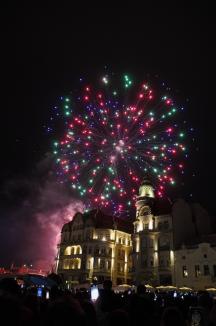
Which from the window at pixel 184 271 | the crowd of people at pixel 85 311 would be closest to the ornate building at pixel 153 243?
the window at pixel 184 271

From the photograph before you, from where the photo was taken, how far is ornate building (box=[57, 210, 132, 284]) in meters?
66.1

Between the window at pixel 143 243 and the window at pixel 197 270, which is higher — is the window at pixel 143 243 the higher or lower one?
the higher one

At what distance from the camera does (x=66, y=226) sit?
75.8 metres

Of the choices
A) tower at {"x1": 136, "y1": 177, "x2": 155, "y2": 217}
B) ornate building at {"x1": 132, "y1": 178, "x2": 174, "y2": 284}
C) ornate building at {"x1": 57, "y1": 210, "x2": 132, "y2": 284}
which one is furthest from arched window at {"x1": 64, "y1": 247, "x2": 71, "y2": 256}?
tower at {"x1": 136, "y1": 177, "x2": 155, "y2": 217}

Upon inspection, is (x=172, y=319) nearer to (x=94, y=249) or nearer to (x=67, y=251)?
(x=94, y=249)

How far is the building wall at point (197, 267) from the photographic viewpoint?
50906mm

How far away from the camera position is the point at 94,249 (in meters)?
67.5

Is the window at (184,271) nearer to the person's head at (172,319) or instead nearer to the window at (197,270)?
the window at (197,270)

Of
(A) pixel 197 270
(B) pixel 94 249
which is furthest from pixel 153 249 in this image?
(B) pixel 94 249

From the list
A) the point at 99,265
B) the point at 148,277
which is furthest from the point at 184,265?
the point at 99,265

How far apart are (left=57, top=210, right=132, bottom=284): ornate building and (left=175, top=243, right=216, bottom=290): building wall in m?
17.2

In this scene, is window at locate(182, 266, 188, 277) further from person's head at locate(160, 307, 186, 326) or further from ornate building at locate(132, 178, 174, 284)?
person's head at locate(160, 307, 186, 326)

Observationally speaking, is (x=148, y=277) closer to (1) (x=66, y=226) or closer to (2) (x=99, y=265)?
(2) (x=99, y=265)

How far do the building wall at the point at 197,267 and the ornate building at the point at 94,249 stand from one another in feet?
56.3
